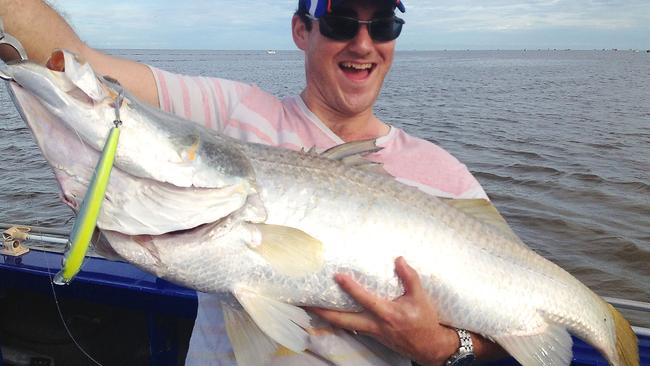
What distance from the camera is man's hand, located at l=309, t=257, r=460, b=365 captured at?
232 cm

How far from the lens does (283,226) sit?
215 centimetres

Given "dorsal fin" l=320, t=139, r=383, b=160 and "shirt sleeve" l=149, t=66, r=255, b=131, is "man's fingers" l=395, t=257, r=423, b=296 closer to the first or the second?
"dorsal fin" l=320, t=139, r=383, b=160

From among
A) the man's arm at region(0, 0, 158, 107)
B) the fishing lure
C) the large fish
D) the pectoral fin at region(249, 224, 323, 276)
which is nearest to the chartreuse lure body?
the fishing lure

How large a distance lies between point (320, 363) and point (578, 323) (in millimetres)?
1370

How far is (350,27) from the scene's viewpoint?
9.67 feet

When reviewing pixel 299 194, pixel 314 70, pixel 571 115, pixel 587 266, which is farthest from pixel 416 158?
pixel 571 115

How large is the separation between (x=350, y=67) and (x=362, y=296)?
4.48 ft

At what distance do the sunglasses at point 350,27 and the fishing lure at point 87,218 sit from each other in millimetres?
1595

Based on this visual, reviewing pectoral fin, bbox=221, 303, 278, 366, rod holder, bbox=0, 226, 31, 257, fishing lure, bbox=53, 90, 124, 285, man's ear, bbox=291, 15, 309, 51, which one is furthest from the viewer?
rod holder, bbox=0, 226, 31, 257

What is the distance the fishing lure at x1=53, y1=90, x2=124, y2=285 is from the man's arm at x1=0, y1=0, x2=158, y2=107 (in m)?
0.92

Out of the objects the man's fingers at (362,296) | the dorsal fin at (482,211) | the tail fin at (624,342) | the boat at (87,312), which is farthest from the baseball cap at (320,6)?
the boat at (87,312)

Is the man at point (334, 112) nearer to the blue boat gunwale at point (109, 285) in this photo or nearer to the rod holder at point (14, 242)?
the blue boat gunwale at point (109, 285)

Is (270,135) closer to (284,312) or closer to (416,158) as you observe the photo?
(416,158)

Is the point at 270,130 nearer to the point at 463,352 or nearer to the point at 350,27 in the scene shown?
the point at 350,27
